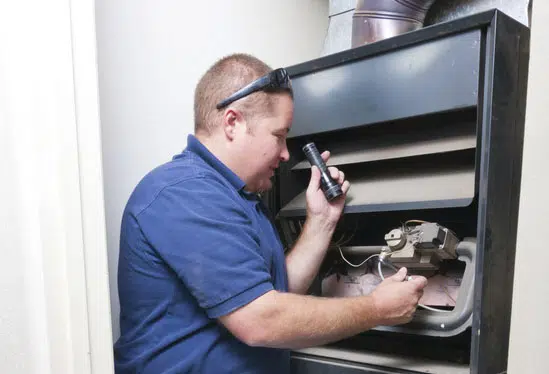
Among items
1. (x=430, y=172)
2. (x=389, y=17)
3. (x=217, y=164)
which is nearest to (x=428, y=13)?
(x=389, y=17)

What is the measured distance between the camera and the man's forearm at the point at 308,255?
115 cm

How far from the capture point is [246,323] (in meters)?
0.84

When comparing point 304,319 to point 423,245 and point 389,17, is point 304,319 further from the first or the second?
point 389,17

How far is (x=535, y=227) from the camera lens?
0.53 meters

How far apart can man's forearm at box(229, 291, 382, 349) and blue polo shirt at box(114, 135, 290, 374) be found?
0.13ft

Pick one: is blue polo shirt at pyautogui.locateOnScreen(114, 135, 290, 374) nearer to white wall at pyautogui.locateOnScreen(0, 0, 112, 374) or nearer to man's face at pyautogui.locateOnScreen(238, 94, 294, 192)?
man's face at pyautogui.locateOnScreen(238, 94, 294, 192)

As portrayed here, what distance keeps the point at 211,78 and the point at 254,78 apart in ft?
0.34

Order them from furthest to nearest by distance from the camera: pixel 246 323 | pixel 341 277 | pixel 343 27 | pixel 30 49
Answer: pixel 343 27
pixel 341 277
pixel 246 323
pixel 30 49

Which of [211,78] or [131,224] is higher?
[211,78]

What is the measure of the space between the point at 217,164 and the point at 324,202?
0.29m

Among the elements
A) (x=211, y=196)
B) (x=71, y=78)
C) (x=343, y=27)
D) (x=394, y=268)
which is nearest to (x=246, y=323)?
(x=211, y=196)

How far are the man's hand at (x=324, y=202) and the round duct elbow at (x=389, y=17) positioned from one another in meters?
0.40

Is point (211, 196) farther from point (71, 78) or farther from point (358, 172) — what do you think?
point (358, 172)

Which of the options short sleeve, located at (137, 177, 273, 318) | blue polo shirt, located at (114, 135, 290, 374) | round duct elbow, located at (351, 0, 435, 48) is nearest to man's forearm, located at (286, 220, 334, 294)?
blue polo shirt, located at (114, 135, 290, 374)
